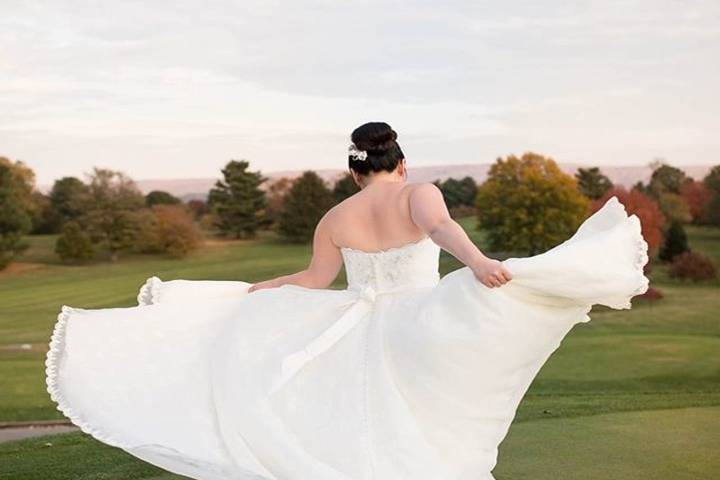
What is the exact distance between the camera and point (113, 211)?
21.8m

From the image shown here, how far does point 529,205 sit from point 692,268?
3907 millimetres

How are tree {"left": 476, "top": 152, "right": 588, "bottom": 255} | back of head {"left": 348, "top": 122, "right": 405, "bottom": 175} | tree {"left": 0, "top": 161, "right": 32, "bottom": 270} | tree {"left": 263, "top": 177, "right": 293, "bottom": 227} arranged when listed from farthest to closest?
tree {"left": 263, "top": 177, "right": 293, "bottom": 227}, tree {"left": 0, "top": 161, "right": 32, "bottom": 270}, tree {"left": 476, "top": 152, "right": 588, "bottom": 255}, back of head {"left": 348, "top": 122, "right": 405, "bottom": 175}

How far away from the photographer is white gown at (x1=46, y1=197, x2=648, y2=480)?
4.17 metres

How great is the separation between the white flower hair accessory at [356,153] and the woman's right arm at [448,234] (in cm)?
34

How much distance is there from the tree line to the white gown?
1622 cm

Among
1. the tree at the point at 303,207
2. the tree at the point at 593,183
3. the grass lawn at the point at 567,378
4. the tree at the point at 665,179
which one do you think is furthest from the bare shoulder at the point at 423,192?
the tree at the point at 303,207

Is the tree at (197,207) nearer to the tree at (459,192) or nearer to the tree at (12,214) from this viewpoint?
the tree at (12,214)

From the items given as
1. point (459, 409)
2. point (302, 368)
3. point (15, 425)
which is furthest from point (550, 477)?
point (15, 425)

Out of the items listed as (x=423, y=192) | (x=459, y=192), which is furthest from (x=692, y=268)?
(x=423, y=192)

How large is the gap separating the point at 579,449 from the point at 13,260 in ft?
57.8

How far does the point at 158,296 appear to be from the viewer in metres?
5.11

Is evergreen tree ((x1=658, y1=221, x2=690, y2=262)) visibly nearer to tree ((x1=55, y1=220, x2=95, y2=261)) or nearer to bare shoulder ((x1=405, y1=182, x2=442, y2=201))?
tree ((x1=55, y1=220, x2=95, y2=261))

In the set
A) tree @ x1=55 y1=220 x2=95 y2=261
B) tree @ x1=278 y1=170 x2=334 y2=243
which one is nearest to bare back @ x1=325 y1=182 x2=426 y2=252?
tree @ x1=55 y1=220 x2=95 y2=261

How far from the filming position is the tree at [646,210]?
810 inches
